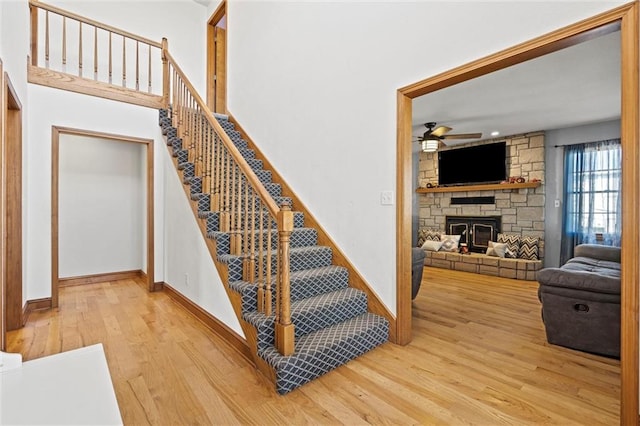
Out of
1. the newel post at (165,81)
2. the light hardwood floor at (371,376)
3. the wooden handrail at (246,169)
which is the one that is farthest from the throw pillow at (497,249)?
the newel post at (165,81)

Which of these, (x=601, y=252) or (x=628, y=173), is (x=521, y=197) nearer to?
(x=601, y=252)

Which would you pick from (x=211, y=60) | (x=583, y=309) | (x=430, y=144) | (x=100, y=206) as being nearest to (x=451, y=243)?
(x=430, y=144)

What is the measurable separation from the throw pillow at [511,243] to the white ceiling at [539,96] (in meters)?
1.95

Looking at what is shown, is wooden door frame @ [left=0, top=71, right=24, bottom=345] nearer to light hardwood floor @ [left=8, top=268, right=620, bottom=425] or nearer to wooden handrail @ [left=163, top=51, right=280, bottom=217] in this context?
light hardwood floor @ [left=8, top=268, right=620, bottom=425]

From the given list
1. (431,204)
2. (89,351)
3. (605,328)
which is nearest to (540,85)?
(605,328)

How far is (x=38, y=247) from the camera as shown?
3.62 metres

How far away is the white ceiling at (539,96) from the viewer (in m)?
3.12

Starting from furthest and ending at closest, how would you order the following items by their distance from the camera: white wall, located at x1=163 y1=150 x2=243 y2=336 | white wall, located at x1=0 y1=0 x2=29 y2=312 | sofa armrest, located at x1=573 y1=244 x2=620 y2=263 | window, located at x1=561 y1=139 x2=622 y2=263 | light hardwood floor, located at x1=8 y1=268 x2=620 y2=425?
1. window, located at x1=561 y1=139 x2=622 y2=263
2. sofa armrest, located at x1=573 y1=244 x2=620 y2=263
3. white wall, located at x1=163 y1=150 x2=243 y2=336
4. white wall, located at x1=0 y1=0 x2=29 y2=312
5. light hardwood floor, located at x1=8 y1=268 x2=620 y2=425

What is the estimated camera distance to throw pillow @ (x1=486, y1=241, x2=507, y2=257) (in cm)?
571

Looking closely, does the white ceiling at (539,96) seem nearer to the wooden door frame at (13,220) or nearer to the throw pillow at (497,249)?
the throw pillow at (497,249)

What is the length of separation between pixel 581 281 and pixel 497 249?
3421mm

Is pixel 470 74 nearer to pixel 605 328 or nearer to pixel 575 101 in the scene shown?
pixel 605 328

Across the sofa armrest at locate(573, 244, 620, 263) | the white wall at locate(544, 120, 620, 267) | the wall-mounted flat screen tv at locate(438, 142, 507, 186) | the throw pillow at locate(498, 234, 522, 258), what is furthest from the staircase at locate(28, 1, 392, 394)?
the white wall at locate(544, 120, 620, 267)

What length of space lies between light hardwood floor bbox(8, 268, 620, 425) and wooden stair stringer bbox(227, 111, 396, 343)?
271 mm
